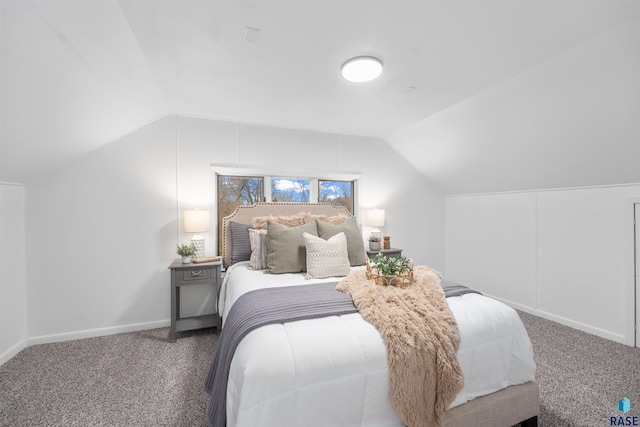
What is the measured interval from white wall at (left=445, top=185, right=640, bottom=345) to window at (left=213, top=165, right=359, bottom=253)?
1.90m

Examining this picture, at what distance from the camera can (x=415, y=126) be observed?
356cm

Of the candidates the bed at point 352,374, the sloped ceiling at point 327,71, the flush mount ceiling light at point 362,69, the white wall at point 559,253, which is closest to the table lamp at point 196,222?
the sloped ceiling at point 327,71

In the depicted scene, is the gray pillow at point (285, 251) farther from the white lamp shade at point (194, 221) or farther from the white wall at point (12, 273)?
the white wall at point (12, 273)

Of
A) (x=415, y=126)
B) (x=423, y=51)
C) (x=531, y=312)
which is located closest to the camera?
(x=423, y=51)

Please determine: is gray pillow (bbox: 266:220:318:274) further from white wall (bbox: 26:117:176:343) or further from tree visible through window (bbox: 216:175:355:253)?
white wall (bbox: 26:117:176:343)

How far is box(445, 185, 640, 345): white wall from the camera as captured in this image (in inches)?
104

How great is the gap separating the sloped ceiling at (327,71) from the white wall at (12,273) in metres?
0.21

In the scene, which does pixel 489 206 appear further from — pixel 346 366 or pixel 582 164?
pixel 346 366

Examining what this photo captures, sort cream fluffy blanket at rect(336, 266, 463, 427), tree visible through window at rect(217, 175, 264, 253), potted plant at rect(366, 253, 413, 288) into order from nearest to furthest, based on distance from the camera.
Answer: cream fluffy blanket at rect(336, 266, 463, 427)
potted plant at rect(366, 253, 413, 288)
tree visible through window at rect(217, 175, 264, 253)

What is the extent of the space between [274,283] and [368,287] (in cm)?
81

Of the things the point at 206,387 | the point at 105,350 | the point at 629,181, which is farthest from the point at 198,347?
the point at 629,181

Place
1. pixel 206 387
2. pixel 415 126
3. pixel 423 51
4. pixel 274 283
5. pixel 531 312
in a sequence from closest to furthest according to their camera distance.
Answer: pixel 206 387 → pixel 423 51 → pixel 274 283 → pixel 531 312 → pixel 415 126

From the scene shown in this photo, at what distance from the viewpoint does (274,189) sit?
3641 mm

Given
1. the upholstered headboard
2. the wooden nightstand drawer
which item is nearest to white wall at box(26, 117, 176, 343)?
the wooden nightstand drawer
